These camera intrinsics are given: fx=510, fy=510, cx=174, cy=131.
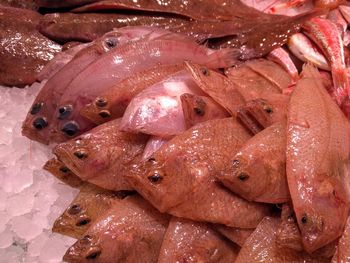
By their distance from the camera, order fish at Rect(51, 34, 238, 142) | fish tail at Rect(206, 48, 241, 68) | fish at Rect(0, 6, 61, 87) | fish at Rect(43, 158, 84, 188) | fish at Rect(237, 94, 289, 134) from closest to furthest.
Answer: fish at Rect(237, 94, 289, 134) < fish at Rect(43, 158, 84, 188) < fish at Rect(51, 34, 238, 142) < fish tail at Rect(206, 48, 241, 68) < fish at Rect(0, 6, 61, 87)

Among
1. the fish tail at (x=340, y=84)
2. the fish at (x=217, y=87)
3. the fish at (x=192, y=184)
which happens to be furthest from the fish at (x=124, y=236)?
the fish tail at (x=340, y=84)

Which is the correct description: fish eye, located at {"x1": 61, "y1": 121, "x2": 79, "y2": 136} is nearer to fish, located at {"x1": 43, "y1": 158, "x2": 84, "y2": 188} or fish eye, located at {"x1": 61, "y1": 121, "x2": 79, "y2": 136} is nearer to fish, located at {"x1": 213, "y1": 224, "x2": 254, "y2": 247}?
fish, located at {"x1": 43, "y1": 158, "x2": 84, "y2": 188}

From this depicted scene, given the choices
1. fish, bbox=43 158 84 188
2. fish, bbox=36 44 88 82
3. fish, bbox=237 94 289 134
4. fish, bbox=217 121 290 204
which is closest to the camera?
fish, bbox=217 121 290 204

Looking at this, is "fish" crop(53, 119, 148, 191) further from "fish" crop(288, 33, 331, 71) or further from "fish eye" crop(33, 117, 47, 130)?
"fish" crop(288, 33, 331, 71)

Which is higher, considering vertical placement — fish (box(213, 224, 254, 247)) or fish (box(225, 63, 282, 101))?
fish (box(225, 63, 282, 101))

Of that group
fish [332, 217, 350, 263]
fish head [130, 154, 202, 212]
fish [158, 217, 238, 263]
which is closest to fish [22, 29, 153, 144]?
fish head [130, 154, 202, 212]

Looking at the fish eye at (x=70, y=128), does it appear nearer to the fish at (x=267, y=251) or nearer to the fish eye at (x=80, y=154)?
the fish eye at (x=80, y=154)

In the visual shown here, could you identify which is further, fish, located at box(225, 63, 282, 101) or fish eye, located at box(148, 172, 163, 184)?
fish, located at box(225, 63, 282, 101)

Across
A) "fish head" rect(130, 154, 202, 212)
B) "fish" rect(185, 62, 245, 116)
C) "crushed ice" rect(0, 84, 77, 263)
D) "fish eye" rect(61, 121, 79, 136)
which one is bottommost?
"crushed ice" rect(0, 84, 77, 263)
